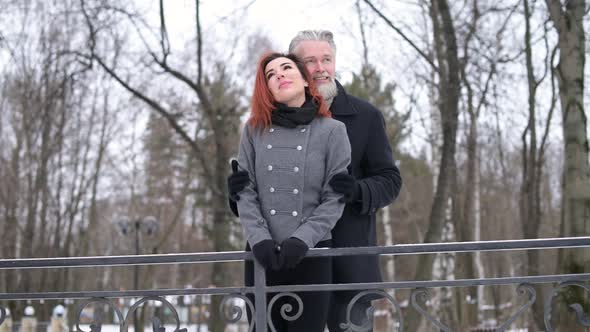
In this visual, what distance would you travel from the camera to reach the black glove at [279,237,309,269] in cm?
295

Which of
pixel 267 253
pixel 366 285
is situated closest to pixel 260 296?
pixel 267 253

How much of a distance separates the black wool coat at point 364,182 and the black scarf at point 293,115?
0.85 ft

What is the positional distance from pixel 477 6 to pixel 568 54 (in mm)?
4336

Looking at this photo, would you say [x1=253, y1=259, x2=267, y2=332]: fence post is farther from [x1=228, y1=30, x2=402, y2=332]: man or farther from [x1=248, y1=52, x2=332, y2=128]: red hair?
[x1=248, y1=52, x2=332, y2=128]: red hair

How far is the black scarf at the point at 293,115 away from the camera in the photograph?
10.6ft

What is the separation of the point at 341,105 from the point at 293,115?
36cm

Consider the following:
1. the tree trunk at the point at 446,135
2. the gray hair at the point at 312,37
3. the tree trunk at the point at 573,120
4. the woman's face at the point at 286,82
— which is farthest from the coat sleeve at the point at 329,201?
the tree trunk at the point at 446,135

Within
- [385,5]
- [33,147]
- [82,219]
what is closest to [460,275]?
[385,5]

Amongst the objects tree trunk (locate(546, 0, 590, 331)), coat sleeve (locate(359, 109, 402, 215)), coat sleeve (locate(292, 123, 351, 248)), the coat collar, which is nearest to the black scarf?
coat sleeve (locate(292, 123, 351, 248))

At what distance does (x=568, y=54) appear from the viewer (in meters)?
8.36

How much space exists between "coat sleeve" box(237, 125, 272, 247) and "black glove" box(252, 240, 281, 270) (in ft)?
0.10

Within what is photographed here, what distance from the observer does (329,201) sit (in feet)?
10.2

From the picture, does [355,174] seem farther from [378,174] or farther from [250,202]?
[250,202]

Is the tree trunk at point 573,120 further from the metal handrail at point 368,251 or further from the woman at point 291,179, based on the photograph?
the woman at point 291,179
